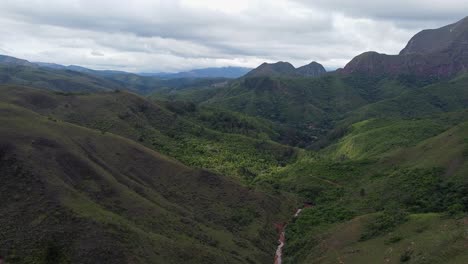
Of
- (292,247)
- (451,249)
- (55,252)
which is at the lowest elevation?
(292,247)

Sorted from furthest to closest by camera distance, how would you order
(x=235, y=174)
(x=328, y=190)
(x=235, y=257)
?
(x=235, y=174), (x=328, y=190), (x=235, y=257)

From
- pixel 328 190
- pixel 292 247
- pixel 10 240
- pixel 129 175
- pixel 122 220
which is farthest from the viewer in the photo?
pixel 328 190

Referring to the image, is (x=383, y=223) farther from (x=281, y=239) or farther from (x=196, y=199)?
(x=196, y=199)

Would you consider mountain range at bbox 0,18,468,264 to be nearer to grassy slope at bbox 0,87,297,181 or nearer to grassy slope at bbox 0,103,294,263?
grassy slope at bbox 0,103,294,263

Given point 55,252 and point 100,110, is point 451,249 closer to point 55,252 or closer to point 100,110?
point 55,252

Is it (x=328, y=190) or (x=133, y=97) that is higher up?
(x=133, y=97)

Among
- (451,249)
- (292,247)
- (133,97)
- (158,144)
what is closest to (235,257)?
(292,247)

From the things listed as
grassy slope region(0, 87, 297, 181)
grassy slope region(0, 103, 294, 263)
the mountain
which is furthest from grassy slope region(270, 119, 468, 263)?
grassy slope region(0, 87, 297, 181)

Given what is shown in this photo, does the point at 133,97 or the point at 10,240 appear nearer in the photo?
the point at 10,240

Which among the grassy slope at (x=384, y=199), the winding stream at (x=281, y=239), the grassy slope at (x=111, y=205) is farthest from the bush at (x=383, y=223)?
the grassy slope at (x=111, y=205)
